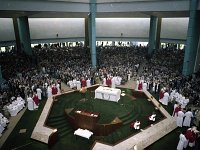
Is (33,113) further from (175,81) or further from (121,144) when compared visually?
(175,81)

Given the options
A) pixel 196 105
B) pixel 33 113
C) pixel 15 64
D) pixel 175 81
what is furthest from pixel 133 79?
pixel 15 64

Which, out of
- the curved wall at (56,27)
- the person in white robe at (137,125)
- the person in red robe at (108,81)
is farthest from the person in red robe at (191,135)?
the curved wall at (56,27)

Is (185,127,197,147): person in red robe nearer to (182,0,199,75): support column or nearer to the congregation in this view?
the congregation

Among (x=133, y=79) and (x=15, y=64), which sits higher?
(x=15, y=64)

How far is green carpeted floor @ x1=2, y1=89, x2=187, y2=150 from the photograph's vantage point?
1102 cm

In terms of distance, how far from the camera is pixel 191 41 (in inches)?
687

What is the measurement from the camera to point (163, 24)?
2838 centimetres

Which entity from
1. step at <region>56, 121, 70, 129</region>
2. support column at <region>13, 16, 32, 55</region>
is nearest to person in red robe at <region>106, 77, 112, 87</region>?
step at <region>56, 121, 70, 129</region>

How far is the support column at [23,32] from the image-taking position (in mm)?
23922

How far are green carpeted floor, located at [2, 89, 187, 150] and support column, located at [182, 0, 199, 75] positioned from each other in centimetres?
529

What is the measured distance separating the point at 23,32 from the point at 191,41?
62.2 ft

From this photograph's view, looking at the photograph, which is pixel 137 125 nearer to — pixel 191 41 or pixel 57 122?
pixel 57 122

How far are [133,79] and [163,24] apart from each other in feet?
40.0

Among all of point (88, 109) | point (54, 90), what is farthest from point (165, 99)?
point (54, 90)
